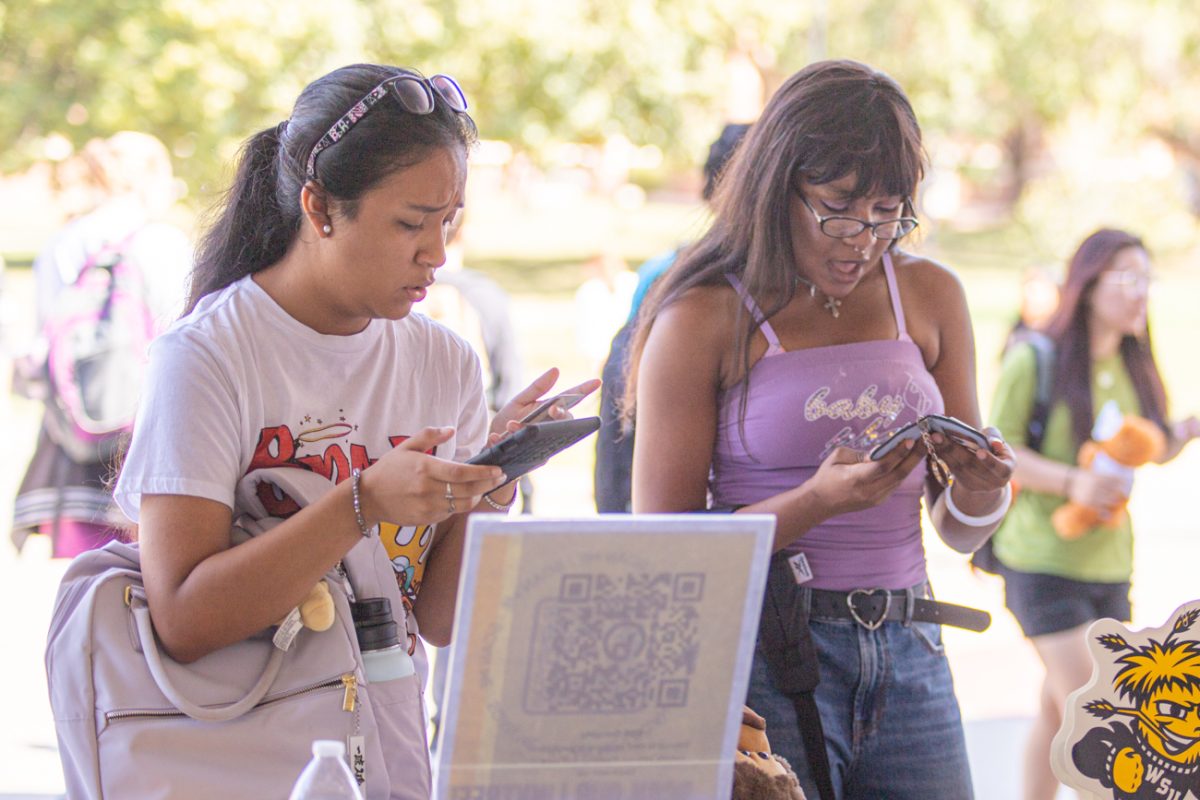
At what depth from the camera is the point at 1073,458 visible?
357 centimetres

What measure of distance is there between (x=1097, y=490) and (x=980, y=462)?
1697mm

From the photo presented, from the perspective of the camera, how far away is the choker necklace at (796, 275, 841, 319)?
2004 millimetres

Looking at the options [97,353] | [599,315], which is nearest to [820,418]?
[97,353]

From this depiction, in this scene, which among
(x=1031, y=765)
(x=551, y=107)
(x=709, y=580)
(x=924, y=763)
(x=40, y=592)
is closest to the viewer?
(x=709, y=580)

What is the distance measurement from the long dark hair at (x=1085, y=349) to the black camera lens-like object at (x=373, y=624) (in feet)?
8.13

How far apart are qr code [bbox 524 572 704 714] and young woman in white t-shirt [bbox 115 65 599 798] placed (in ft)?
0.69

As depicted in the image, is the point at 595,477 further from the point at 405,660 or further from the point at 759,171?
the point at 405,660

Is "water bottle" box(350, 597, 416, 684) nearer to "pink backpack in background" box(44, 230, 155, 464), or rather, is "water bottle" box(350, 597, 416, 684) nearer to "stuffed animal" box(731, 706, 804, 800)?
"stuffed animal" box(731, 706, 804, 800)

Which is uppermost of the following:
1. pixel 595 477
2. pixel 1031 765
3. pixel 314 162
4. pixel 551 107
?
pixel 551 107

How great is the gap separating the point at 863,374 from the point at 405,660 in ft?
2.58

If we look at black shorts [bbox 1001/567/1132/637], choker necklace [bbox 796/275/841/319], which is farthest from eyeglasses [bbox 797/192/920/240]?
black shorts [bbox 1001/567/1132/637]

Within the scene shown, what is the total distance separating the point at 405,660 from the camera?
155 cm

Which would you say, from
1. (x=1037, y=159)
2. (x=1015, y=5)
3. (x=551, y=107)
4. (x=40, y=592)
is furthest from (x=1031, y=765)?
(x=1037, y=159)

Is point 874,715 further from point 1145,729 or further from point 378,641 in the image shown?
point 378,641
